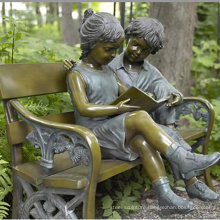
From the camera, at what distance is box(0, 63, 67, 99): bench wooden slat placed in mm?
2459

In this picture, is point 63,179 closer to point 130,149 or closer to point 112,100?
point 130,149

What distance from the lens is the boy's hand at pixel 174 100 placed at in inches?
115

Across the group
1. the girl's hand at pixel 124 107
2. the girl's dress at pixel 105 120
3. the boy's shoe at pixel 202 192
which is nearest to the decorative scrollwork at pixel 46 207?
the girl's dress at pixel 105 120

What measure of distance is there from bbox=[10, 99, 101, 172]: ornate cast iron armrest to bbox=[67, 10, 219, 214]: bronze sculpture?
30cm

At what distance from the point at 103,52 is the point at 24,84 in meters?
0.69

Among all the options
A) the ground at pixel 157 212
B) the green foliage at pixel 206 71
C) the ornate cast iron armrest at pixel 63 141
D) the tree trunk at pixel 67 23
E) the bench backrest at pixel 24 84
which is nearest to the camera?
the ornate cast iron armrest at pixel 63 141

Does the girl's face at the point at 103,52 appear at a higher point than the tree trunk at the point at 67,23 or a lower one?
higher

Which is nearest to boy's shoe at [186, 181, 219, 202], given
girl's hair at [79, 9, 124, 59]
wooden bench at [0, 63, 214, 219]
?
wooden bench at [0, 63, 214, 219]

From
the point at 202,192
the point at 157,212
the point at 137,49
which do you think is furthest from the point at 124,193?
the point at 137,49

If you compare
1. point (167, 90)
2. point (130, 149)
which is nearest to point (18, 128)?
point (130, 149)

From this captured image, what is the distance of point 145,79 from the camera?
311 cm

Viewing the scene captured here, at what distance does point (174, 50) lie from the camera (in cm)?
489

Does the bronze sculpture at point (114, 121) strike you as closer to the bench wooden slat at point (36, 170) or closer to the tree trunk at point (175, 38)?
the bench wooden slat at point (36, 170)

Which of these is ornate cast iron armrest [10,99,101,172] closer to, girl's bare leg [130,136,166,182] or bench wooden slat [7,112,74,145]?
bench wooden slat [7,112,74,145]
